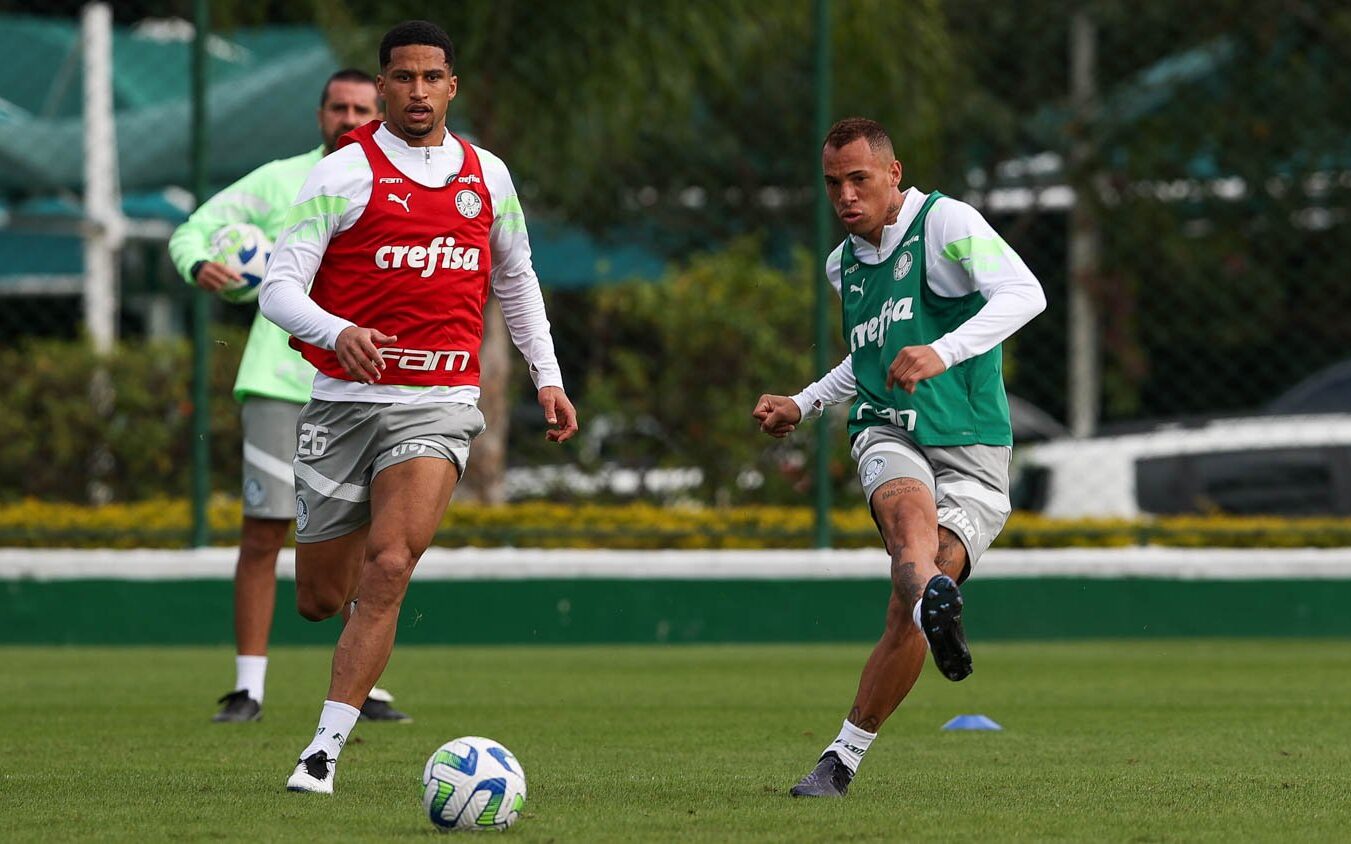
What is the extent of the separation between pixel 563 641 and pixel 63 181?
5007mm

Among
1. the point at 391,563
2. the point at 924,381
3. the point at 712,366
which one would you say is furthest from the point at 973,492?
the point at 712,366

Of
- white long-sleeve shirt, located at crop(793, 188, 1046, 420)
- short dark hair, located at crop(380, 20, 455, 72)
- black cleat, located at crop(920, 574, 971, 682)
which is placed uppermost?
short dark hair, located at crop(380, 20, 455, 72)

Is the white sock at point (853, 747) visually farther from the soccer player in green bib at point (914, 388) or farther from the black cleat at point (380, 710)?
the black cleat at point (380, 710)

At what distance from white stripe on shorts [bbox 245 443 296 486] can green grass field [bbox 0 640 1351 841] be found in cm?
90

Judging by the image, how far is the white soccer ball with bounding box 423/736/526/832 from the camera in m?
5.23

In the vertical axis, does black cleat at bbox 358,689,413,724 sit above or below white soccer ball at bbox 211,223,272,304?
below

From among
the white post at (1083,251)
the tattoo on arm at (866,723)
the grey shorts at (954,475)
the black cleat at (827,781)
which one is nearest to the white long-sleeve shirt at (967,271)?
the grey shorts at (954,475)

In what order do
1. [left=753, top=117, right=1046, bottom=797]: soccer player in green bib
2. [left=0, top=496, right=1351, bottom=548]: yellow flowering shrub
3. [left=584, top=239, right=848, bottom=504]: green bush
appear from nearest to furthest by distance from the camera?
[left=753, top=117, right=1046, bottom=797]: soccer player in green bib
[left=0, top=496, right=1351, bottom=548]: yellow flowering shrub
[left=584, top=239, right=848, bottom=504]: green bush

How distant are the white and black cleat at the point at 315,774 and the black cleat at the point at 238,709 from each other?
2.27m

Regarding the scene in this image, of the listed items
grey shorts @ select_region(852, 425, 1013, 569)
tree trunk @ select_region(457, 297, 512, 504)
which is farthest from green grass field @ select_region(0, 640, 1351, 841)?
tree trunk @ select_region(457, 297, 512, 504)

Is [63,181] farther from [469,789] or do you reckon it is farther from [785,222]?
[469,789]

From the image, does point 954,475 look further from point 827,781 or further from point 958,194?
point 958,194

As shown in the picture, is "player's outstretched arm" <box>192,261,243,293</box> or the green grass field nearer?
the green grass field

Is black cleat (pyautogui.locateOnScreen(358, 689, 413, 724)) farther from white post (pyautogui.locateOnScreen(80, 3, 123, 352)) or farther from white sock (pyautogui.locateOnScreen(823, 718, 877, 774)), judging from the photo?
white post (pyautogui.locateOnScreen(80, 3, 123, 352))
